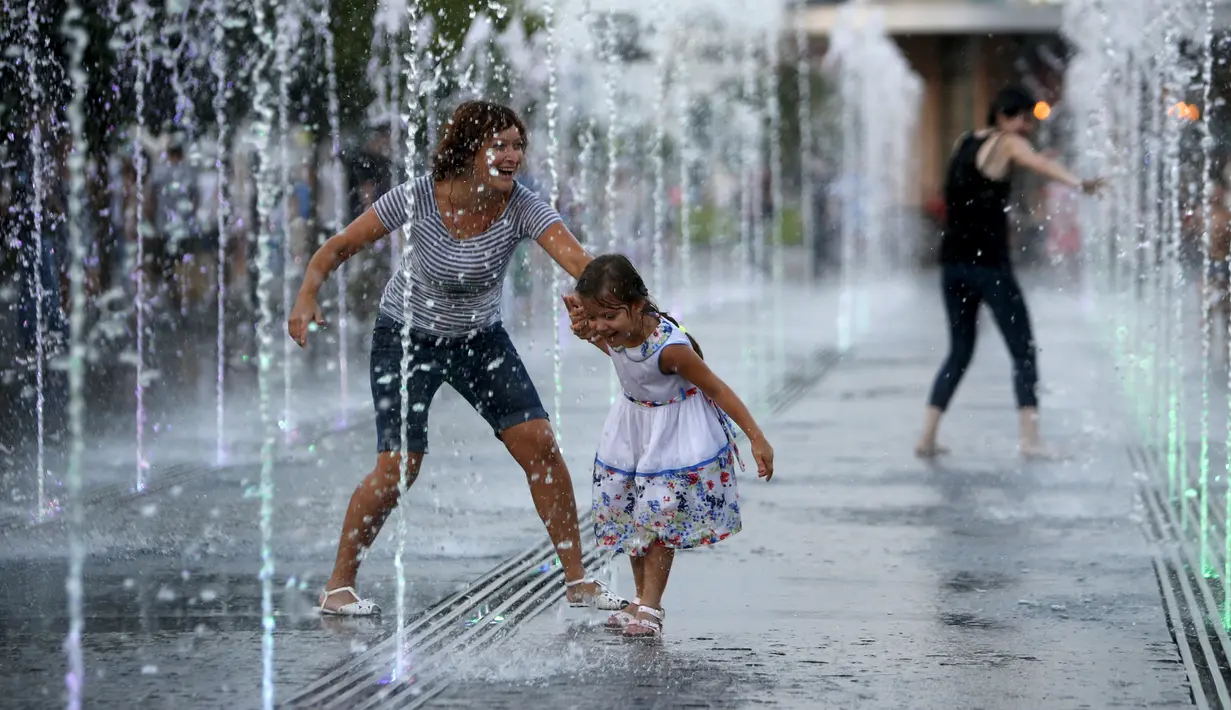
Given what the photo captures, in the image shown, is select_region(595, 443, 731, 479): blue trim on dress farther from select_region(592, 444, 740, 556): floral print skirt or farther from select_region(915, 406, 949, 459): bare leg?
select_region(915, 406, 949, 459): bare leg

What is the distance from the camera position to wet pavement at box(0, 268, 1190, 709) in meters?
5.34

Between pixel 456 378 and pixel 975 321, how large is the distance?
4.60 meters

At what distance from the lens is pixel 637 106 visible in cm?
3566

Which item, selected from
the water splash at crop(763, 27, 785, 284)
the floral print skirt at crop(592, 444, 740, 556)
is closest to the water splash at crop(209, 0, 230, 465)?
the floral print skirt at crop(592, 444, 740, 556)

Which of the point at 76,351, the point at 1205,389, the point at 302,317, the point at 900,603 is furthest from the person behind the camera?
the point at 76,351

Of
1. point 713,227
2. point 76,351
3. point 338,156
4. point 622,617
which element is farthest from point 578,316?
point 713,227

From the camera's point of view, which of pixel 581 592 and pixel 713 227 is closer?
pixel 581 592

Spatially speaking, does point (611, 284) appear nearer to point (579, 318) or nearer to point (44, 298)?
point (579, 318)

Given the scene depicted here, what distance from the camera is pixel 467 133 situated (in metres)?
6.14

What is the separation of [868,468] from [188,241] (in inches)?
575

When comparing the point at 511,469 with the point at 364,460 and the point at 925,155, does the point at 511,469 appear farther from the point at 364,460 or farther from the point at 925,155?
the point at 925,155

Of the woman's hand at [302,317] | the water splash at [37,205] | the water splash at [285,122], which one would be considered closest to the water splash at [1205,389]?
the woman's hand at [302,317]

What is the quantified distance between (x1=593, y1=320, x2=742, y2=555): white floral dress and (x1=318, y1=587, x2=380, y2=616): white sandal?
2.25 feet

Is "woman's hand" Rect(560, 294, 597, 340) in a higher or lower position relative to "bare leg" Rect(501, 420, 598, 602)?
higher
